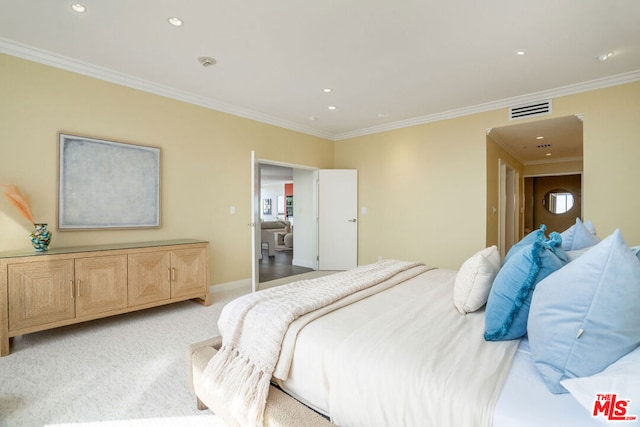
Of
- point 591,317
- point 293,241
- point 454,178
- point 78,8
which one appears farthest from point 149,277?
point 454,178

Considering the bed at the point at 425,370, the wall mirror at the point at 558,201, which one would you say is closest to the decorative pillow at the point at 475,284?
the bed at the point at 425,370

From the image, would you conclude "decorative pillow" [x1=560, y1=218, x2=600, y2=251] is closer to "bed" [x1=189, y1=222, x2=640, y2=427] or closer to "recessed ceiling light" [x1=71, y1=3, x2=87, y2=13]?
"bed" [x1=189, y1=222, x2=640, y2=427]

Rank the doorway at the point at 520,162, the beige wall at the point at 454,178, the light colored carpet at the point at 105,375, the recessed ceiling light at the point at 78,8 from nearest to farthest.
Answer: the light colored carpet at the point at 105,375, the recessed ceiling light at the point at 78,8, the beige wall at the point at 454,178, the doorway at the point at 520,162

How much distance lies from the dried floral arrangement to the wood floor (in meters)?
2.97

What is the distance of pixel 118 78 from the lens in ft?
11.0

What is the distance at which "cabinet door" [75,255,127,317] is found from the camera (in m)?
2.73

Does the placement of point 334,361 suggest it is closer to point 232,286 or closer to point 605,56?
point 232,286

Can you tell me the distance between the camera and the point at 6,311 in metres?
2.37

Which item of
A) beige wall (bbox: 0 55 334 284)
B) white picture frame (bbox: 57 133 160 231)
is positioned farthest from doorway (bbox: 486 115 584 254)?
white picture frame (bbox: 57 133 160 231)

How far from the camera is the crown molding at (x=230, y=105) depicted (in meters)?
2.88

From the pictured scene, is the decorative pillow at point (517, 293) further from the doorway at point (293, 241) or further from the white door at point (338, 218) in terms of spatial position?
the white door at point (338, 218)

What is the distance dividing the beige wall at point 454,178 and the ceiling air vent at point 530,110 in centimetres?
8

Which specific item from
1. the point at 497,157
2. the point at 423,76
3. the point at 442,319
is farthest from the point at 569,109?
the point at 442,319

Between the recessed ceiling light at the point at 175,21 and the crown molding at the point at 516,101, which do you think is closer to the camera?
the recessed ceiling light at the point at 175,21
